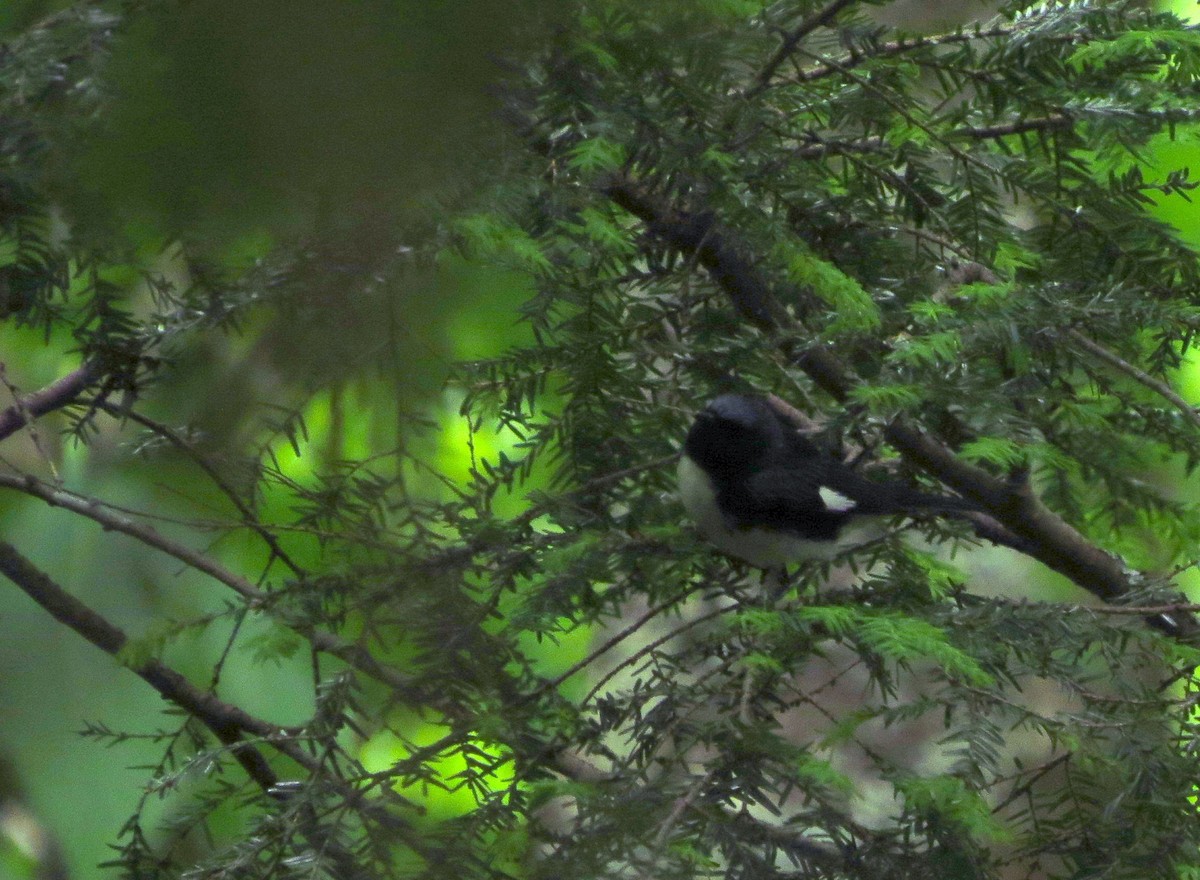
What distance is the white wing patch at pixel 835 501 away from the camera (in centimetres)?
163

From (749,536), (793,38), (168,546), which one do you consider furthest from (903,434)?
(168,546)

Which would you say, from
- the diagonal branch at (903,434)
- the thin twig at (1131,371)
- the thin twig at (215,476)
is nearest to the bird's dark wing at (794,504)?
the diagonal branch at (903,434)

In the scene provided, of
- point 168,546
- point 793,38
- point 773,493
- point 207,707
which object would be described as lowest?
point 168,546

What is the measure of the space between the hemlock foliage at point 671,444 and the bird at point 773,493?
0.04 meters

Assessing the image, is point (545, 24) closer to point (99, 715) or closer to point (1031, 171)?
point (99, 715)

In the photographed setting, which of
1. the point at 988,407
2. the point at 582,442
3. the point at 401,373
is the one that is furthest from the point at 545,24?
the point at 582,442

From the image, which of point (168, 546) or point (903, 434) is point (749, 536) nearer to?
point (903, 434)

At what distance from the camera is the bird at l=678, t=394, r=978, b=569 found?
1460 millimetres

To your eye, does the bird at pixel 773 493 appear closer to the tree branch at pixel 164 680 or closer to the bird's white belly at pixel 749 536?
the bird's white belly at pixel 749 536

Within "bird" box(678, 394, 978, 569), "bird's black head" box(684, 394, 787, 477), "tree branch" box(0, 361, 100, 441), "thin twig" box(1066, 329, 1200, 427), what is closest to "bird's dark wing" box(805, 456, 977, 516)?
"bird" box(678, 394, 978, 569)

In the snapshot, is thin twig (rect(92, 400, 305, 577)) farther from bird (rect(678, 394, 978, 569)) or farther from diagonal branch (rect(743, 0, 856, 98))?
bird (rect(678, 394, 978, 569))

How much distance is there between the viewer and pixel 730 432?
151cm

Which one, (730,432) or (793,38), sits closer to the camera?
(793,38)

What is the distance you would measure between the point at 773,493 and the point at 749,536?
23 centimetres
